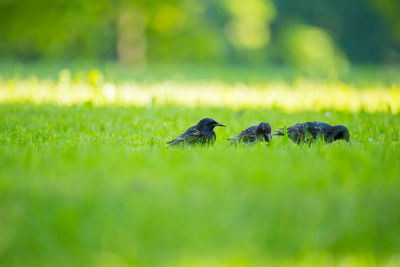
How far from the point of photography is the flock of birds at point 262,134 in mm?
4590

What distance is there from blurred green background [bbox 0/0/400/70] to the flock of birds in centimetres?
1370

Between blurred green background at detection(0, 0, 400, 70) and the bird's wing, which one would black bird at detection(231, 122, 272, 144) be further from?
blurred green background at detection(0, 0, 400, 70)

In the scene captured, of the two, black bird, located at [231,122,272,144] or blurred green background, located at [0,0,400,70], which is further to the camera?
blurred green background, located at [0,0,400,70]

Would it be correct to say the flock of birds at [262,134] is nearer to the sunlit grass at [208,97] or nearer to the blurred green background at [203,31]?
the sunlit grass at [208,97]

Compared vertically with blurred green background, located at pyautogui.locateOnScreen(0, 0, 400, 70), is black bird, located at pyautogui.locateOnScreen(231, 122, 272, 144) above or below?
below

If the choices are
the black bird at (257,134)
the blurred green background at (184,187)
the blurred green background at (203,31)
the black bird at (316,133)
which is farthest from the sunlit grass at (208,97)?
the blurred green background at (203,31)

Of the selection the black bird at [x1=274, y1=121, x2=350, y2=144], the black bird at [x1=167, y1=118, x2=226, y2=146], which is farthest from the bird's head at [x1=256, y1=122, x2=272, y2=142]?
the black bird at [x1=167, y1=118, x2=226, y2=146]

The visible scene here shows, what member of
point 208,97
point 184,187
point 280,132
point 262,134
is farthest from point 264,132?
point 208,97

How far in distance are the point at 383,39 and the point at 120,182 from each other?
46.4 metres

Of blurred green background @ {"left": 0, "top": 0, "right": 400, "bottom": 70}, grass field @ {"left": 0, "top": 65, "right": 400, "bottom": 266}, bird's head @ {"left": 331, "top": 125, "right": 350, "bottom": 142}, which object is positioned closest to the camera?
grass field @ {"left": 0, "top": 65, "right": 400, "bottom": 266}

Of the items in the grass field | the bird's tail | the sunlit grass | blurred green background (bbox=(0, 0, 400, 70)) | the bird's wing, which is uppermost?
blurred green background (bbox=(0, 0, 400, 70))

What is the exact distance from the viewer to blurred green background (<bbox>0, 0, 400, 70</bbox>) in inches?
997

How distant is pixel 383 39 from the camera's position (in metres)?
43.2

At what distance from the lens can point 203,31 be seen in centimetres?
3572
